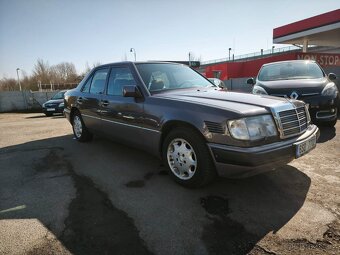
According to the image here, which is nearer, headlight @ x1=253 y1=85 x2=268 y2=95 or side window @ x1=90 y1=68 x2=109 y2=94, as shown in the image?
side window @ x1=90 y1=68 x2=109 y2=94

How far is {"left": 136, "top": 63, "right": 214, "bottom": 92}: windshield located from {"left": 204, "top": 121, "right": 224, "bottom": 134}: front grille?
49.7 inches

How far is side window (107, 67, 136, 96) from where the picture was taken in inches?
172

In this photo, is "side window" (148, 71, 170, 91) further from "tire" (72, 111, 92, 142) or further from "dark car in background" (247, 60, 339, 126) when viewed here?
"dark car in background" (247, 60, 339, 126)

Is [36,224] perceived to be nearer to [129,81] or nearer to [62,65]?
[129,81]

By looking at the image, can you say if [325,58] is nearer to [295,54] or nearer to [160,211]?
[295,54]

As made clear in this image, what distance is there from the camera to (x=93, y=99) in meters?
5.29

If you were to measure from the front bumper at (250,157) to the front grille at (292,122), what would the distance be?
130 mm

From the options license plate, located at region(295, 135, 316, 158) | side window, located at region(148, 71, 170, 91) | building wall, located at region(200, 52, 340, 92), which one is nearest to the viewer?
license plate, located at region(295, 135, 316, 158)

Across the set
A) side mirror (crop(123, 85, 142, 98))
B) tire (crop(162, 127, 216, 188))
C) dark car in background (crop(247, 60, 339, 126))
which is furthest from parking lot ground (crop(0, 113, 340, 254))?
dark car in background (crop(247, 60, 339, 126))

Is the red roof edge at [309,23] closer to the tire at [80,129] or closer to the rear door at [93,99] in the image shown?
the rear door at [93,99]

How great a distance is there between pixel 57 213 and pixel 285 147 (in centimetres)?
259

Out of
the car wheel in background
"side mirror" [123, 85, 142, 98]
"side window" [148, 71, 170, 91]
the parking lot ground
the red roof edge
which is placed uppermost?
the red roof edge

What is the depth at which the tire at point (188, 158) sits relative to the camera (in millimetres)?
3169

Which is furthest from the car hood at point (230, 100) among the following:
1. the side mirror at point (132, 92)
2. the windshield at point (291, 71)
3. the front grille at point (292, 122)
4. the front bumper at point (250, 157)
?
the windshield at point (291, 71)
